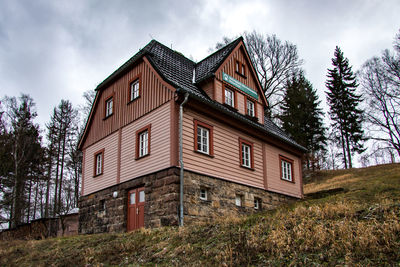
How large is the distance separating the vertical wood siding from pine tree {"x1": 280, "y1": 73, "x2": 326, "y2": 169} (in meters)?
21.0

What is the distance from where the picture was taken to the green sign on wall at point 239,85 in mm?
18041

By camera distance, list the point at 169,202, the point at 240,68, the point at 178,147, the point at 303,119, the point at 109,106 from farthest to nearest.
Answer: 1. the point at 303,119
2. the point at 240,68
3. the point at 109,106
4. the point at 178,147
5. the point at 169,202

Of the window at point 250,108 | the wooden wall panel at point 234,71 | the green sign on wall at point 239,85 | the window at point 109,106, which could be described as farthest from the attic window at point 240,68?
the window at point 109,106

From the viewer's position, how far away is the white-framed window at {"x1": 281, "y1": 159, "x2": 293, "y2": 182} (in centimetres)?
2059

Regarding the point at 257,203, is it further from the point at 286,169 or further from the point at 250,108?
the point at 250,108

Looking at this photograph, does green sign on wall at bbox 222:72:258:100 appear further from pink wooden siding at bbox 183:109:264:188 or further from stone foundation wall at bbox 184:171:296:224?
stone foundation wall at bbox 184:171:296:224

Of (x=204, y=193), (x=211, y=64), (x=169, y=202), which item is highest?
(x=211, y=64)

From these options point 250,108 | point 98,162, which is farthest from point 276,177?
point 98,162

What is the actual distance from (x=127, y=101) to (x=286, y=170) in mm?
9770

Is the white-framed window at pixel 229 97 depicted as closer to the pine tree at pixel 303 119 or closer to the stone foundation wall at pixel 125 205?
the stone foundation wall at pixel 125 205

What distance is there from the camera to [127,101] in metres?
17.5

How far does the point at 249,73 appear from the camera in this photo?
20078 mm

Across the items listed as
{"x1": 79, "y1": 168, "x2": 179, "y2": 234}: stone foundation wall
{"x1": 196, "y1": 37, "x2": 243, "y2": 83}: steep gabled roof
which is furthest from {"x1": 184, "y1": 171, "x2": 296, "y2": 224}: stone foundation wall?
{"x1": 196, "y1": 37, "x2": 243, "y2": 83}: steep gabled roof

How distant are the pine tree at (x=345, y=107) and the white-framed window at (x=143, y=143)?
28.9m
